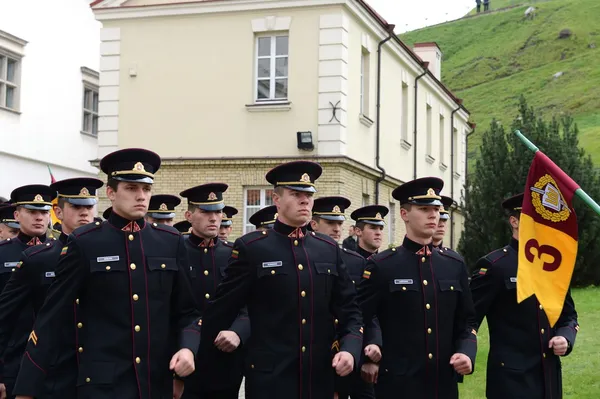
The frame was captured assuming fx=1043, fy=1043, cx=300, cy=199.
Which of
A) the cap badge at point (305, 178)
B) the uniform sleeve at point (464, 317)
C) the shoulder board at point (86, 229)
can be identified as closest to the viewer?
the shoulder board at point (86, 229)

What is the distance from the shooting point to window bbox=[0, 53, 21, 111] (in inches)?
1069

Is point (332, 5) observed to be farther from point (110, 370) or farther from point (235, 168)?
point (110, 370)

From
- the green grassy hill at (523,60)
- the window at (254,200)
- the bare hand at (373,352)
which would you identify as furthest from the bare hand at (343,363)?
the green grassy hill at (523,60)

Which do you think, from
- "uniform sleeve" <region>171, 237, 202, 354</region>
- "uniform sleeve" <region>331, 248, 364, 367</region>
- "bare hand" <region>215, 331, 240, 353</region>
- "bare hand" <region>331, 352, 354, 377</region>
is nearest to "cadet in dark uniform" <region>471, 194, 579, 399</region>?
"uniform sleeve" <region>331, 248, 364, 367</region>

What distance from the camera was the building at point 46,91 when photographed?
27500 mm

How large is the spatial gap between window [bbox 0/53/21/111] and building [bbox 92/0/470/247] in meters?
4.16

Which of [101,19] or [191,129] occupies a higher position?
[101,19]

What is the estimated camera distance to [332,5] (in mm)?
22812

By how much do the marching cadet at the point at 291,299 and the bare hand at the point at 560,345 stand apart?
5.26 ft

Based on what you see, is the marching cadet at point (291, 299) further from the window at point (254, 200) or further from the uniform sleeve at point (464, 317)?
the window at point (254, 200)

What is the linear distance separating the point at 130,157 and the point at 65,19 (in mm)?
25677

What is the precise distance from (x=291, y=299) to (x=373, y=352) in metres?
0.76

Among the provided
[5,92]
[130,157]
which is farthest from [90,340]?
[5,92]

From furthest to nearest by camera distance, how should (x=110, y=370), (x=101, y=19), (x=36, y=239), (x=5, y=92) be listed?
(x=5, y=92)
(x=101, y=19)
(x=36, y=239)
(x=110, y=370)
